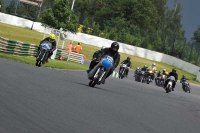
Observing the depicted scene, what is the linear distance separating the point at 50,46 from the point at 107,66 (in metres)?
7.55

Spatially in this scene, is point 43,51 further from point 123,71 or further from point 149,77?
point 149,77

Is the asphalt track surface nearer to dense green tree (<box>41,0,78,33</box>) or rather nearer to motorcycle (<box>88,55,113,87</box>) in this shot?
motorcycle (<box>88,55,113,87</box>)

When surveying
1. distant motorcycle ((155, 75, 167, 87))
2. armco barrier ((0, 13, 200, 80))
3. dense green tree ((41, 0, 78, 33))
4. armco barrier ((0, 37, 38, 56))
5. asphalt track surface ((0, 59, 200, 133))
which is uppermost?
dense green tree ((41, 0, 78, 33))

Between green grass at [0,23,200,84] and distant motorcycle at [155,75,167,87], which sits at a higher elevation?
green grass at [0,23,200,84]

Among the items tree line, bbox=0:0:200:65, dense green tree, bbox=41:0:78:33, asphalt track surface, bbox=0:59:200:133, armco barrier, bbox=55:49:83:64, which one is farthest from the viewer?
tree line, bbox=0:0:200:65

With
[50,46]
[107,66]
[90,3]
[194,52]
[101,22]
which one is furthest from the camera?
[90,3]

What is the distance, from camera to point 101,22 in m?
76.9

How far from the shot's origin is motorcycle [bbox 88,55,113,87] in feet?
58.6

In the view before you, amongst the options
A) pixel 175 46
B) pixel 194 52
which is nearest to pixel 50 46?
pixel 194 52

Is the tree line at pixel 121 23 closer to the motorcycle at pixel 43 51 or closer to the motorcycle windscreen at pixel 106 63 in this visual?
the motorcycle at pixel 43 51

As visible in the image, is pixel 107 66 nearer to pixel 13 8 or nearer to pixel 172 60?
pixel 172 60

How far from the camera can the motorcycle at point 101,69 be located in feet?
58.6

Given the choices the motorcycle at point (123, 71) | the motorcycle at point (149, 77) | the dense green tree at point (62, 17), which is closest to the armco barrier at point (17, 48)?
the motorcycle at point (123, 71)

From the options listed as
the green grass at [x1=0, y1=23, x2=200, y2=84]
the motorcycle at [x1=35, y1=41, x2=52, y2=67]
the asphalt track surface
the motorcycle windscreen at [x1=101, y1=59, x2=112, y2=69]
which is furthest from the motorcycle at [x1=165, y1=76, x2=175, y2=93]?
the green grass at [x1=0, y1=23, x2=200, y2=84]
